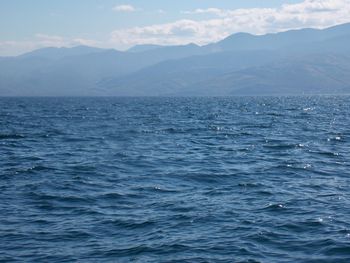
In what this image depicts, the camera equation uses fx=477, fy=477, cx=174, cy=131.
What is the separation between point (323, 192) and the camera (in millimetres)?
25547

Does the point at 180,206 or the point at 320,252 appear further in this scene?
the point at 180,206

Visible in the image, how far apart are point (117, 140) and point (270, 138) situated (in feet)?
56.2

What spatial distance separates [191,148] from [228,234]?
27.0 meters

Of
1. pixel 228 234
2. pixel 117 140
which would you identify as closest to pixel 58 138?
pixel 117 140

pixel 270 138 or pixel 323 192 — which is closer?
pixel 323 192

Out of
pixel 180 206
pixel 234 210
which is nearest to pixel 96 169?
pixel 180 206

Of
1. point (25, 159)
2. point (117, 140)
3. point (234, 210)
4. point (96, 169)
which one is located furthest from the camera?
point (117, 140)

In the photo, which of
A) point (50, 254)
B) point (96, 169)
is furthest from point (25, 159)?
point (50, 254)

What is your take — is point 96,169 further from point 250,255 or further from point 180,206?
point 250,255

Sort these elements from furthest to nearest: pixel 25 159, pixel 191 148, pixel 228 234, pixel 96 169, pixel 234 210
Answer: pixel 191 148
pixel 25 159
pixel 96 169
pixel 234 210
pixel 228 234

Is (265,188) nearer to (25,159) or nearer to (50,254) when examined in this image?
(50,254)

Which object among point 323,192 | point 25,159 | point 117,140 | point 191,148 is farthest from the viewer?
point 117,140

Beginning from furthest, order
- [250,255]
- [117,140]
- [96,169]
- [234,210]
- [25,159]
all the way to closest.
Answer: [117,140], [25,159], [96,169], [234,210], [250,255]

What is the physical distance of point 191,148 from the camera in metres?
45.4
